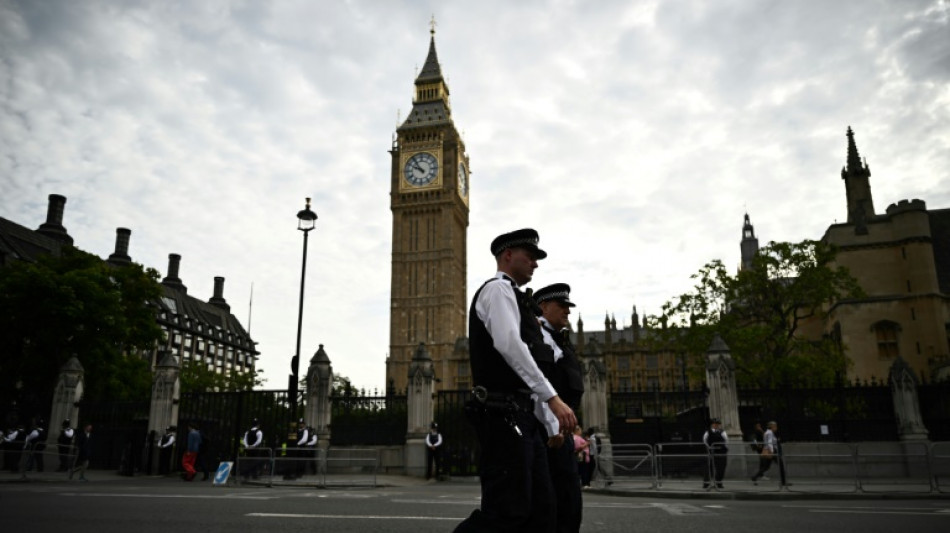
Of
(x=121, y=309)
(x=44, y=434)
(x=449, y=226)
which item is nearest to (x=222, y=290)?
(x=449, y=226)

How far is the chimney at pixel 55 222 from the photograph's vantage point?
6022 centimetres

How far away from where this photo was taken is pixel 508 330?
3.43 m

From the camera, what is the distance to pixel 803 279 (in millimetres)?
26938

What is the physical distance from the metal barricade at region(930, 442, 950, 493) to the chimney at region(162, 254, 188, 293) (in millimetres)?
85817

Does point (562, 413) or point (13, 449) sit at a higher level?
point (562, 413)

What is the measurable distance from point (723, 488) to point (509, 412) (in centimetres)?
1160

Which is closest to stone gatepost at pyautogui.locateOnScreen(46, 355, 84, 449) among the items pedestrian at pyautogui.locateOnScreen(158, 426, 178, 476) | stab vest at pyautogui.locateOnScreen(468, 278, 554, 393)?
pedestrian at pyautogui.locateOnScreen(158, 426, 178, 476)

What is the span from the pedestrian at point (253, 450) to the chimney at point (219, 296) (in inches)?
3385

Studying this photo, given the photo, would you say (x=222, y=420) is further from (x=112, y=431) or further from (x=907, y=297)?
(x=907, y=297)

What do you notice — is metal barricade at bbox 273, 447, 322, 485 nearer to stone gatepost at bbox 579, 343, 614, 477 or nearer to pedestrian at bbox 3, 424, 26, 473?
pedestrian at bbox 3, 424, 26, 473

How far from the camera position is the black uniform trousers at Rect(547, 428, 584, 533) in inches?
151

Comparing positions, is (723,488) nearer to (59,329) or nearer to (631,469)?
(631,469)

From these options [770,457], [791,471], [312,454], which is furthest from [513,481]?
[791,471]

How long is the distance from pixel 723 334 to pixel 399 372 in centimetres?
5984
